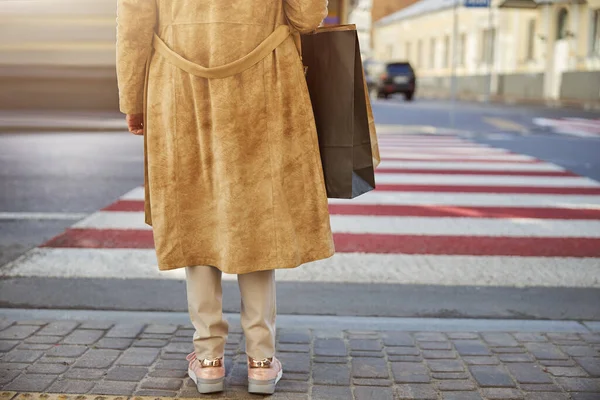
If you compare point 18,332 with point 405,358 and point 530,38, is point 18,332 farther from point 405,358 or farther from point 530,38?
point 530,38

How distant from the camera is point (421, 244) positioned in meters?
4.90

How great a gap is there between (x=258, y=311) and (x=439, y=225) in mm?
3024

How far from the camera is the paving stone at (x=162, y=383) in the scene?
2.71 metres

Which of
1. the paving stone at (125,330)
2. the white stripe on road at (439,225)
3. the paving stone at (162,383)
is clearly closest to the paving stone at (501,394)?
the paving stone at (162,383)

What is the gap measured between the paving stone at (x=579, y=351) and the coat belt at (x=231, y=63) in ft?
5.70

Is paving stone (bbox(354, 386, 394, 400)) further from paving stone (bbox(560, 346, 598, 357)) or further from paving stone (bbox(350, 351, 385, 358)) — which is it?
paving stone (bbox(560, 346, 598, 357))

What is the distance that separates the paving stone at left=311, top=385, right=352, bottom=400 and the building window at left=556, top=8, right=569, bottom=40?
29222mm

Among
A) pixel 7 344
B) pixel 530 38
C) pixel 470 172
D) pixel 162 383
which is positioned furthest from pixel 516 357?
pixel 530 38

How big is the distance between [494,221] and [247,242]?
11.3 ft

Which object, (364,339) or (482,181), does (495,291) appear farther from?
(482,181)

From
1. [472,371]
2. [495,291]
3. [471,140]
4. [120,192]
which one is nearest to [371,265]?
[495,291]

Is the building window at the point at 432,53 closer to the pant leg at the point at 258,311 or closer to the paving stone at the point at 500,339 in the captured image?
the paving stone at the point at 500,339

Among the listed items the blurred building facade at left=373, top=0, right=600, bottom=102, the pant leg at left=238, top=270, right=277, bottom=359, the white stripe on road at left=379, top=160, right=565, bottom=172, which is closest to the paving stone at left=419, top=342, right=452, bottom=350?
the pant leg at left=238, top=270, right=277, bottom=359

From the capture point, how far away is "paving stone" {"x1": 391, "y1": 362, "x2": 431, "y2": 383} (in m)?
2.79
